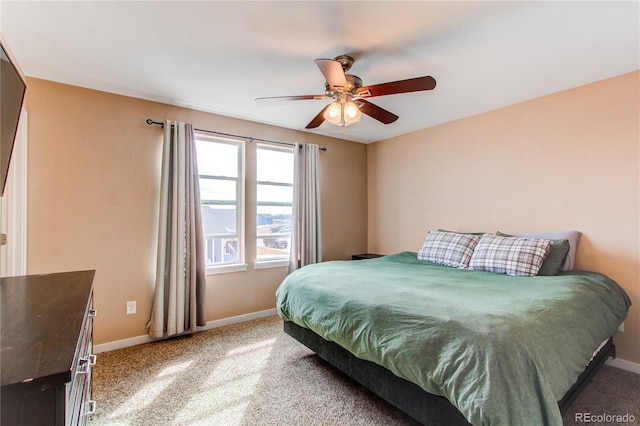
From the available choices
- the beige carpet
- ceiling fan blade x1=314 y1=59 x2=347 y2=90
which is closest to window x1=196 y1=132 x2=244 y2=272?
the beige carpet

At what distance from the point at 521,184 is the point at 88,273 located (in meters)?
3.66

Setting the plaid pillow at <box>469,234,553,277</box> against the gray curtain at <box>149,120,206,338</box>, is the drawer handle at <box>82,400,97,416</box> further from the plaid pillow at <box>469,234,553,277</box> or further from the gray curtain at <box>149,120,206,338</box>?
Result: the plaid pillow at <box>469,234,553,277</box>

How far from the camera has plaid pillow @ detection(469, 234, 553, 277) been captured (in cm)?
246

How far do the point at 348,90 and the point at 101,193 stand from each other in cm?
240

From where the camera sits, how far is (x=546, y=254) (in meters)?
2.49

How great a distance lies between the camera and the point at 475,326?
4.54 feet

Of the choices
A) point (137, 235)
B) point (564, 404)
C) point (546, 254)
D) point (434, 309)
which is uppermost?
point (137, 235)

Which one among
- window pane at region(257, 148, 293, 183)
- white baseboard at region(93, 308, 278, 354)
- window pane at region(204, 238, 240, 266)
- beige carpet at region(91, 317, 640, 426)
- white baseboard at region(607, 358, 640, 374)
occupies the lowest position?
white baseboard at region(607, 358, 640, 374)

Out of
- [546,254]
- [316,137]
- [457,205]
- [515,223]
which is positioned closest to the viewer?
[546,254]

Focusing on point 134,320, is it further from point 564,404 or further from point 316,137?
point 564,404

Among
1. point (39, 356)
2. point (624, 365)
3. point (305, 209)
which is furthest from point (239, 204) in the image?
point (624, 365)

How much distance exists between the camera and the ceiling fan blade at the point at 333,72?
1.77 meters

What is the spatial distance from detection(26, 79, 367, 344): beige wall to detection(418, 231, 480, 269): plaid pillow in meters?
2.31

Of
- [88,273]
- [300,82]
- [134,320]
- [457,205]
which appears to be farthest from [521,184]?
[134,320]
